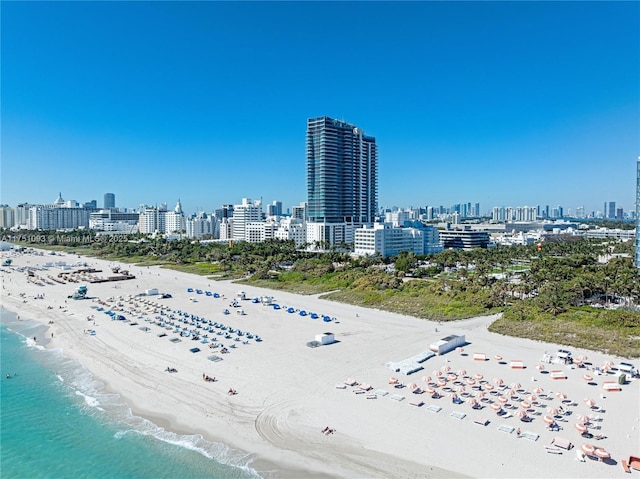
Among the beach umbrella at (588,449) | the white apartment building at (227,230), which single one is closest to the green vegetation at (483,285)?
the beach umbrella at (588,449)

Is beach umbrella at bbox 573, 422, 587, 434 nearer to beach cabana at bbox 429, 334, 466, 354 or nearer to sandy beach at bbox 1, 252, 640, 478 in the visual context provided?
sandy beach at bbox 1, 252, 640, 478

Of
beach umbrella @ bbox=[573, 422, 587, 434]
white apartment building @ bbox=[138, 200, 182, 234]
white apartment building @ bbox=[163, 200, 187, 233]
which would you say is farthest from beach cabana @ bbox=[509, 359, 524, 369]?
white apartment building @ bbox=[138, 200, 182, 234]

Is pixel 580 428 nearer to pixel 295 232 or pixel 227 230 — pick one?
pixel 295 232

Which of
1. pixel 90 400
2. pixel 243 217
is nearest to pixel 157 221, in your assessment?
pixel 243 217

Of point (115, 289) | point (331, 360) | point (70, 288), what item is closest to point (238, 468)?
point (331, 360)

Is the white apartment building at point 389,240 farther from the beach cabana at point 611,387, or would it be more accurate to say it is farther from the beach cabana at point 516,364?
the beach cabana at point 611,387

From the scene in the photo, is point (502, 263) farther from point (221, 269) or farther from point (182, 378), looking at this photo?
point (182, 378)
